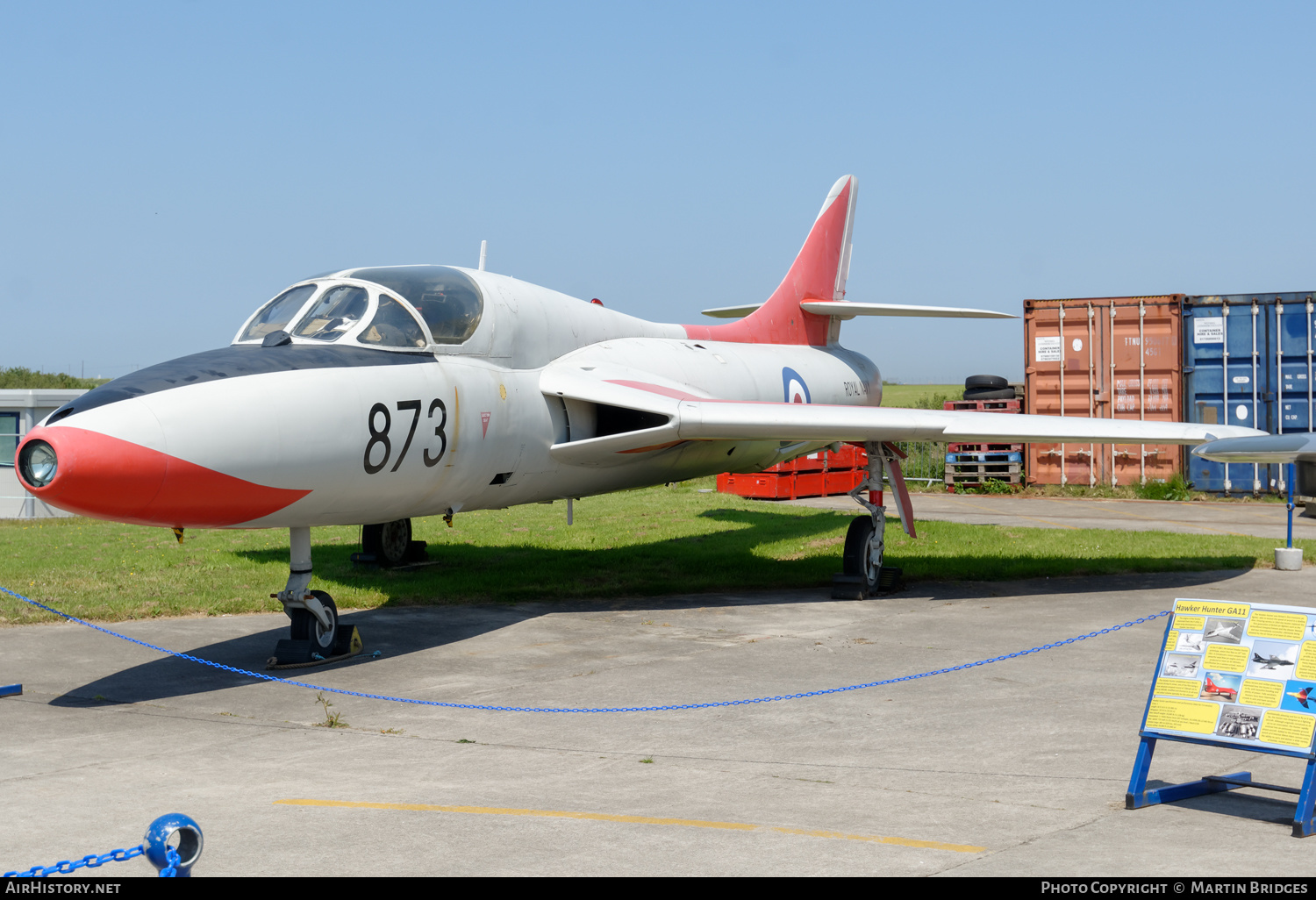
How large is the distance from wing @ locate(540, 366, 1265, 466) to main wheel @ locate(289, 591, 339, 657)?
282 centimetres

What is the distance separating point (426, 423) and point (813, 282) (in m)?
9.87

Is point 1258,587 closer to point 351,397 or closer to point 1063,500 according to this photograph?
point 351,397

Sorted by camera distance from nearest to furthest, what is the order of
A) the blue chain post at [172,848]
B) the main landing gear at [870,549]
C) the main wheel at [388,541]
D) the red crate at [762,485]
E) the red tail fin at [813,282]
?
the blue chain post at [172,848]
the main landing gear at [870,549]
the main wheel at [388,541]
the red tail fin at [813,282]
the red crate at [762,485]

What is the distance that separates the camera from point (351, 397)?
29.4 feet

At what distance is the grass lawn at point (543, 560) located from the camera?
13.1 metres

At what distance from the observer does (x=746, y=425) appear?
11445mm

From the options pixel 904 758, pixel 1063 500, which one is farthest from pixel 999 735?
pixel 1063 500

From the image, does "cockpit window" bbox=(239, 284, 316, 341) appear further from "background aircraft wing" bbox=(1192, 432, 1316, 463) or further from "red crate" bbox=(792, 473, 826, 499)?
"red crate" bbox=(792, 473, 826, 499)

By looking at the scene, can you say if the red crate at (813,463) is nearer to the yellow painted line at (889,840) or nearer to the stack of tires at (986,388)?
the stack of tires at (986,388)

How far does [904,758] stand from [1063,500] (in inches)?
779

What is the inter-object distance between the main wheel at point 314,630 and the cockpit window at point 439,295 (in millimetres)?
2552

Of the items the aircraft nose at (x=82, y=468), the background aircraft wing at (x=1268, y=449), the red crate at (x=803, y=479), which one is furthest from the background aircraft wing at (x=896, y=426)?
the red crate at (x=803, y=479)
